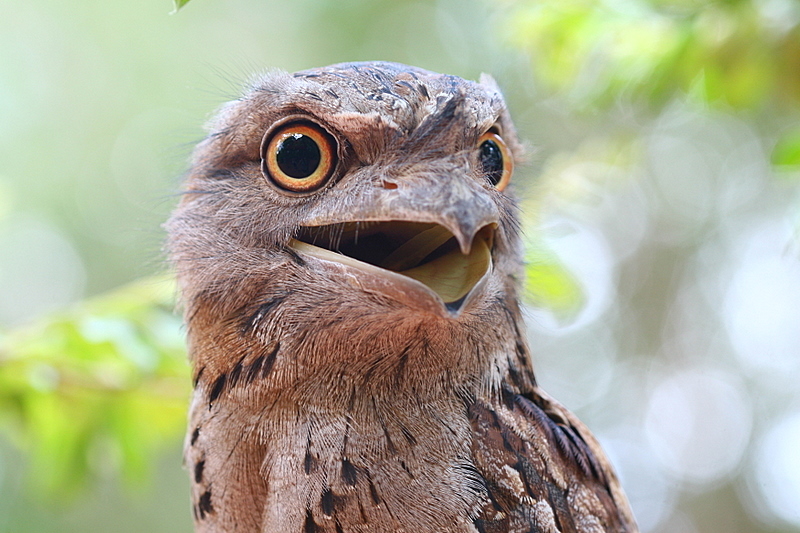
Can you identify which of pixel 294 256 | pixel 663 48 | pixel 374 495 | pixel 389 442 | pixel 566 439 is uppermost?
pixel 663 48

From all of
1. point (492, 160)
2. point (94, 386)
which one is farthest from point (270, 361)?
point (94, 386)

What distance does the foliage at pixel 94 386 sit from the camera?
295 centimetres

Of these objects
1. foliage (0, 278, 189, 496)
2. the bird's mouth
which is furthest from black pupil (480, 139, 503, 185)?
foliage (0, 278, 189, 496)

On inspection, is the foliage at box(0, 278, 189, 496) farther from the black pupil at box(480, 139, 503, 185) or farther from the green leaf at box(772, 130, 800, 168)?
the green leaf at box(772, 130, 800, 168)

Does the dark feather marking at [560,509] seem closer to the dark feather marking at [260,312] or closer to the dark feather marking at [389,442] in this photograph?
the dark feather marking at [389,442]

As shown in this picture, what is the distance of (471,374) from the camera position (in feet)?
6.12

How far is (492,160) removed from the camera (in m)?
1.92

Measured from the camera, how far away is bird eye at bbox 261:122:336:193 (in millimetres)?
1708

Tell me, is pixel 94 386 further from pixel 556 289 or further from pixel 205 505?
pixel 556 289

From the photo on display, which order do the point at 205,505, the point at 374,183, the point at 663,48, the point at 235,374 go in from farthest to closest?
the point at 663,48, the point at 205,505, the point at 235,374, the point at 374,183

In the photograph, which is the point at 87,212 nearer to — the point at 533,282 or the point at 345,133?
the point at 533,282

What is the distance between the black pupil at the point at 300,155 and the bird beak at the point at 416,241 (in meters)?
0.14

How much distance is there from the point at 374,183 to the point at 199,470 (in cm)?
107

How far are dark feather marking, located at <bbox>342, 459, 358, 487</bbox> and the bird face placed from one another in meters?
0.47
